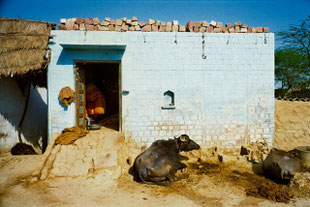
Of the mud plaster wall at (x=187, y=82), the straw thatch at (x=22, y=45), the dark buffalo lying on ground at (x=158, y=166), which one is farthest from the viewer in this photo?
the mud plaster wall at (x=187, y=82)

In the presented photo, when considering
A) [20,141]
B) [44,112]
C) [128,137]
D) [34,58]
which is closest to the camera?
[34,58]

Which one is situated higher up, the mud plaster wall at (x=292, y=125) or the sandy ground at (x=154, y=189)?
the mud plaster wall at (x=292, y=125)

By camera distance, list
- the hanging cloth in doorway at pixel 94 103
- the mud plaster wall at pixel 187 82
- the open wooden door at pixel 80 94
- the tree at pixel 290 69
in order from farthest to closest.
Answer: the tree at pixel 290 69 → the hanging cloth in doorway at pixel 94 103 → the open wooden door at pixel 80 94 → the mud plaster wall at pixel 187 82

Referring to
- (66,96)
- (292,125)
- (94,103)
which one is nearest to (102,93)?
(94,103)

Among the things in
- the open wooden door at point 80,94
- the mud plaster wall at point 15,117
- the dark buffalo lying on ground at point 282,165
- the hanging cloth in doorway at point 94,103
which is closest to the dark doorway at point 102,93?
the hanging cloth in doorway at point 94,103

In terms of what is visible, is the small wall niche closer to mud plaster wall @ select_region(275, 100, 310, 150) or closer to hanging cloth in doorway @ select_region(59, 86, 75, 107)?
hanging cloth in doorway @ select_region(59, 86, 75, 107)

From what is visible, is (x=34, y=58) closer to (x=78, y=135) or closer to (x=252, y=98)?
(x=78, y=135)

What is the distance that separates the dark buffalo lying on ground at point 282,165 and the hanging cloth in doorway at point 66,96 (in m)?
6.04

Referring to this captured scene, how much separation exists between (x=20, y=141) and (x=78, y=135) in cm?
318

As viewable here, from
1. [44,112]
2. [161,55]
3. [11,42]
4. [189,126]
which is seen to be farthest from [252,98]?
[44,112]

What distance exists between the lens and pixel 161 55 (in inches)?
268

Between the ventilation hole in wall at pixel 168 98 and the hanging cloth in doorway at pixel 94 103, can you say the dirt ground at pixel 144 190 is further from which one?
the hanging cloth in doorway at pixel 94 103

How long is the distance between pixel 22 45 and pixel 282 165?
26.6ft

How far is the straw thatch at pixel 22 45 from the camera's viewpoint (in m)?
6.15
